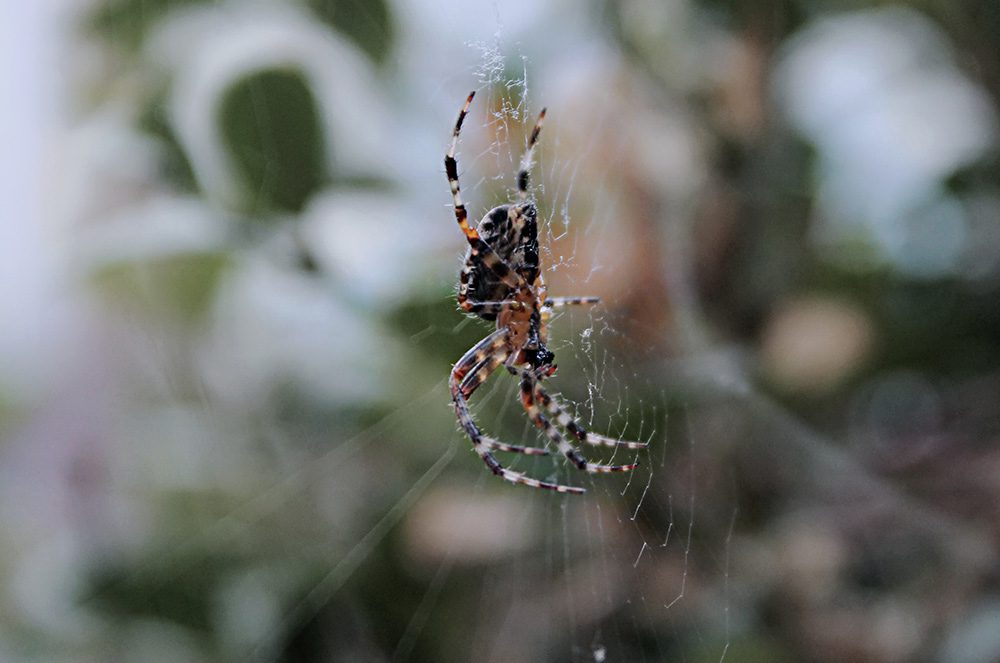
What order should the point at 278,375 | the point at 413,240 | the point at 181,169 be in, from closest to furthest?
A: the point at 181,169, the point at 413,240, the point at 278,375

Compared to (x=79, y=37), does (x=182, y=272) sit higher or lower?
lower

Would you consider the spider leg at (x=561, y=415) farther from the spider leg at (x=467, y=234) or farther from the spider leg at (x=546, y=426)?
the spider leg at (x=467, y=234)

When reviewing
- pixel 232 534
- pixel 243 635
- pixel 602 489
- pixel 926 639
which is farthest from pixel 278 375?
pixel 926 639

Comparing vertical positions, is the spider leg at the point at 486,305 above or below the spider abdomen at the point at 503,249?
below

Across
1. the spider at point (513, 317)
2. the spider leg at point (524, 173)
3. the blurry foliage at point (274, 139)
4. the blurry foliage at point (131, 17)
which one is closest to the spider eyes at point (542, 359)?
the spider at point (513, 317)

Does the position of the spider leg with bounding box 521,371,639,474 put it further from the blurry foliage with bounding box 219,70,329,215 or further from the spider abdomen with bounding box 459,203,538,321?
the blurry foliage with bounding box 219,70,329,215

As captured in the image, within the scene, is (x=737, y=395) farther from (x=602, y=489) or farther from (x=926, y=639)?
(x=926, y=639)

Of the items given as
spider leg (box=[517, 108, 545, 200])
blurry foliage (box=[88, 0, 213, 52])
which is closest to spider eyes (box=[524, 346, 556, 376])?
spider leg (box=[517, 108, 545, 200])
